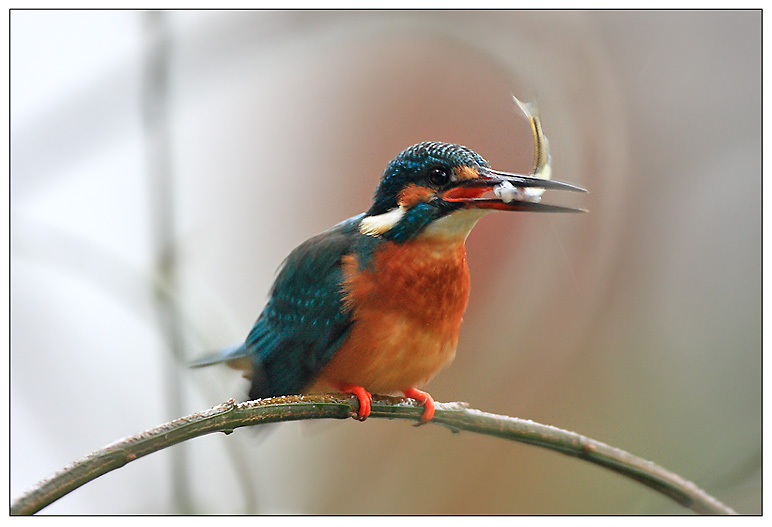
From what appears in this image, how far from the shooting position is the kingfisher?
0.87 m

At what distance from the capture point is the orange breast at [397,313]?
0.90 meters

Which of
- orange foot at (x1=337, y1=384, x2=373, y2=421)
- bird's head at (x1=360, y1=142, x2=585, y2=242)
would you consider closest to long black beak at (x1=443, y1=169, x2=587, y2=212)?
bird's head at (x1=360, y1=142, x2=585, y2=242)

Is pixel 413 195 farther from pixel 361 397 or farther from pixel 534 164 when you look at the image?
pixel 361 397

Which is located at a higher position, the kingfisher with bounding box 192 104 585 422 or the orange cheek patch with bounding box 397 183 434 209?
the orange cheek patch with bounding box 397 183 434 209

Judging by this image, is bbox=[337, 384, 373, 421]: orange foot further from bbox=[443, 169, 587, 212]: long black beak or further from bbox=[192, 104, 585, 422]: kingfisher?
bbox=[443, 169, 587, 212]: long black beak

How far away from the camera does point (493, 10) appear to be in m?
1.09

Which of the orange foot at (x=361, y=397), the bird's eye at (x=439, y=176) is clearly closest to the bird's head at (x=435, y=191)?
the bird's eye at (x=439, y=176)

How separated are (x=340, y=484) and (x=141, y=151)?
0.62 m

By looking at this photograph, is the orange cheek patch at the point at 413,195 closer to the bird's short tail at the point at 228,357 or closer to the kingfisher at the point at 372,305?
the kingfisher at the point at 372,305

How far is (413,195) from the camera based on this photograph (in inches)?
33.4

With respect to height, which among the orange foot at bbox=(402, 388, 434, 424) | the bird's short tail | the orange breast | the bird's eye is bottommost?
the orange foot at bbox=(402, 388, 434, 424)

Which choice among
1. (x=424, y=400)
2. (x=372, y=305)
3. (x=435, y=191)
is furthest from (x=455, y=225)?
(x=424, y=400)

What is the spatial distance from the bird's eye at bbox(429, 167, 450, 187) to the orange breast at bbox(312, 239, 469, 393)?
0.09m

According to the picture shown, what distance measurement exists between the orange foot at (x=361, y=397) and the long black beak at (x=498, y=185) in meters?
0.28
